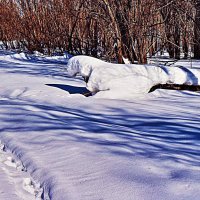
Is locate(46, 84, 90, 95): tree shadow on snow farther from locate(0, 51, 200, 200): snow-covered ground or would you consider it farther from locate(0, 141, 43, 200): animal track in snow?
locate(0, 141, 43, 200): animal track in snow

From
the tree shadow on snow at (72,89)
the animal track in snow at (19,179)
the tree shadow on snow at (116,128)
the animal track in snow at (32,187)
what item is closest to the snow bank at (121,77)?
the tree shadow on snow at (72,89)

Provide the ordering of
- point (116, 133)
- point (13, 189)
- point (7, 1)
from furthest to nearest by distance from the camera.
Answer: point (7, 1)
point (116, 133)
point (13, 189)

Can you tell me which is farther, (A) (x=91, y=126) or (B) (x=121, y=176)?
(A) (x=91, y=126)

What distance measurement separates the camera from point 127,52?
375 inches

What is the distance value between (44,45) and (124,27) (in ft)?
26.3

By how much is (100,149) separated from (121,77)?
9.50ft

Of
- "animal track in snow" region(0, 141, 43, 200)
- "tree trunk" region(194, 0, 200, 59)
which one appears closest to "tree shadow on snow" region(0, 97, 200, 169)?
"animal track in snow" region(0, 141, 43, 200)

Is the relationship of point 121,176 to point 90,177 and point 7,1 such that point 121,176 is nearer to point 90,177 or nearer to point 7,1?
point 90,177

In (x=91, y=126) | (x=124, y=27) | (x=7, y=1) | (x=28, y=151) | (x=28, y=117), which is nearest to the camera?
(x=28, y=151)

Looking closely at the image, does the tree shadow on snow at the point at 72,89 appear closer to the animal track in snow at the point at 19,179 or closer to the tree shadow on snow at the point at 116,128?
the tree shadow on snow at the point at 116,128

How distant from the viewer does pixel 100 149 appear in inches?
121

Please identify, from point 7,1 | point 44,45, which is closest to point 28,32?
point 44,45

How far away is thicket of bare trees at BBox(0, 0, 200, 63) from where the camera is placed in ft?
29.4

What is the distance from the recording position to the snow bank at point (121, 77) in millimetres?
5746
